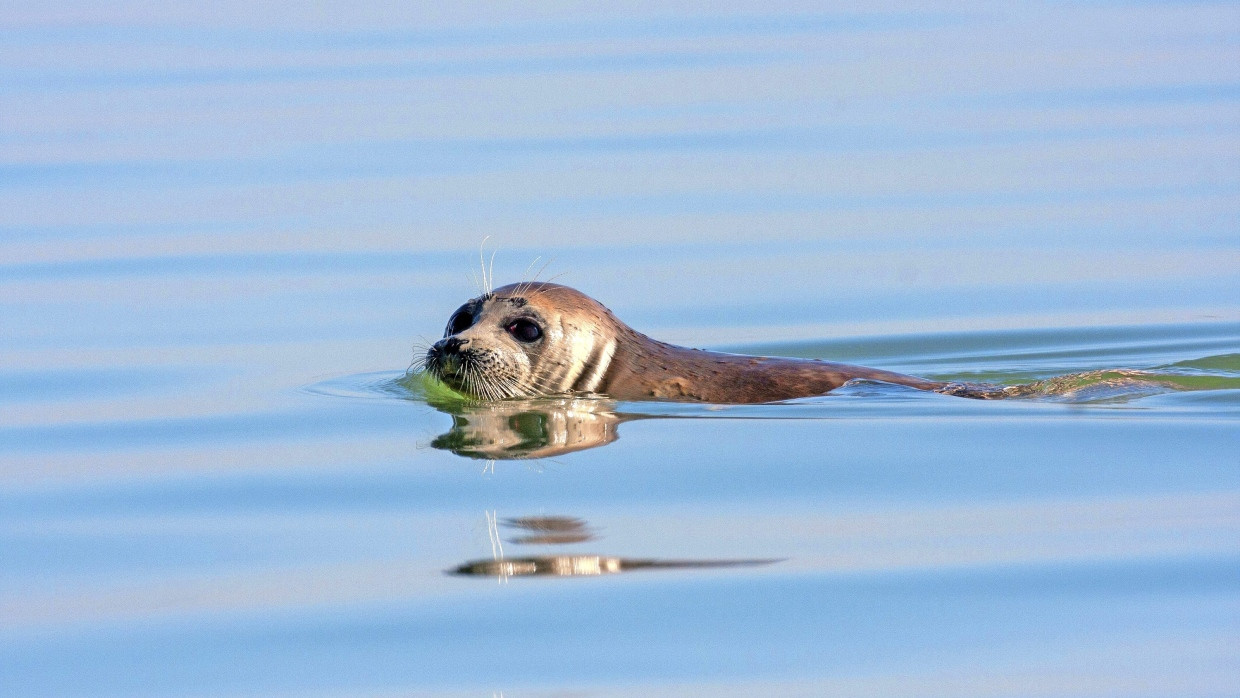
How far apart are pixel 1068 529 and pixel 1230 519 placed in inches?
23.6

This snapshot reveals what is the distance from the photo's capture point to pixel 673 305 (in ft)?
40.7

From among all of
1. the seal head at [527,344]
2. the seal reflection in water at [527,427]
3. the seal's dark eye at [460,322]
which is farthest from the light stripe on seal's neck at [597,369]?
the seal's dark eye at [460,322]

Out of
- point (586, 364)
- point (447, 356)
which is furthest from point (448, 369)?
point (586, 364)

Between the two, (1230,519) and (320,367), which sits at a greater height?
(320,367)

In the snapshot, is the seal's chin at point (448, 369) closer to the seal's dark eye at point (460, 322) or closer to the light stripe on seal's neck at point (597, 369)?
the seal's dark eye at point (460, 322)

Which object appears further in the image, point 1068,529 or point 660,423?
point 660,423

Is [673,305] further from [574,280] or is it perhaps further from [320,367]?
[320,367]

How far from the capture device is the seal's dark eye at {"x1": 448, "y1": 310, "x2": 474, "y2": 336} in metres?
9.80

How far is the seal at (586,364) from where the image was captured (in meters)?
9.52

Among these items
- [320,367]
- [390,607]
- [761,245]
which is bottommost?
[390,607]

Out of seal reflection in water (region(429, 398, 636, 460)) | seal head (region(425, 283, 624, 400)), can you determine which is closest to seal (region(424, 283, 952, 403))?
seal head (region(425, 283, 624, 400))

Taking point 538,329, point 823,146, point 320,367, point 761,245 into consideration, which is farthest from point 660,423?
point 823,146

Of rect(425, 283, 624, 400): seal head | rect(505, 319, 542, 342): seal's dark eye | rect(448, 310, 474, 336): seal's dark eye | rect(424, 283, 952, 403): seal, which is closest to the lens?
rect(425, 283, 624, 400): seal head

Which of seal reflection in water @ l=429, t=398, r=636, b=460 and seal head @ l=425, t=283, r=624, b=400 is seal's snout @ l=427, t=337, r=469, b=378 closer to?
seal head @ l=425, t=283, r=624, b=400
